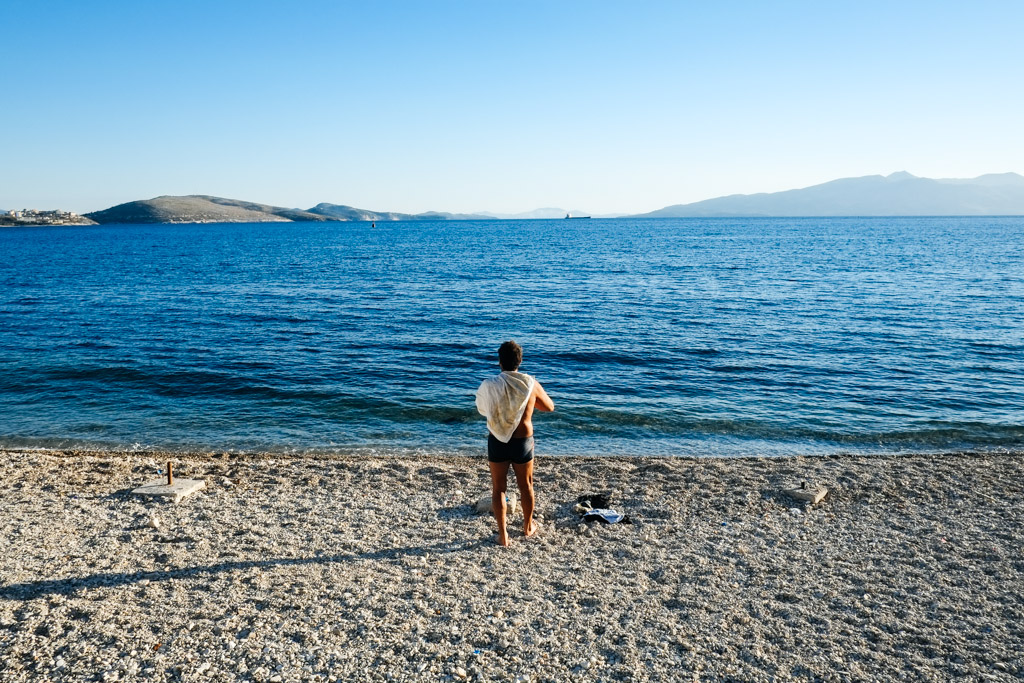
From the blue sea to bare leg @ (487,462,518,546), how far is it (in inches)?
223

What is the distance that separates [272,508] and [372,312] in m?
23.8

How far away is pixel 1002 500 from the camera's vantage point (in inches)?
405

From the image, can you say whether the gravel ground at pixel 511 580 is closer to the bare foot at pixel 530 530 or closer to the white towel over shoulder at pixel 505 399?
the bare foot at pixel 530 530

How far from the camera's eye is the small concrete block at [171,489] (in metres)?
10.4

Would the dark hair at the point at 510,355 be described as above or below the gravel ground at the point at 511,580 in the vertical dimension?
above

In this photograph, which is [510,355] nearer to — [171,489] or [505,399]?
[505,399]

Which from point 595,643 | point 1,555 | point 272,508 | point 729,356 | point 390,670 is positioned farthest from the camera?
point 729,356

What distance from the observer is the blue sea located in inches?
603

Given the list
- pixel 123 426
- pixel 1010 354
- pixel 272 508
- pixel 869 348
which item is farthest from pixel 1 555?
pixel 1010 354

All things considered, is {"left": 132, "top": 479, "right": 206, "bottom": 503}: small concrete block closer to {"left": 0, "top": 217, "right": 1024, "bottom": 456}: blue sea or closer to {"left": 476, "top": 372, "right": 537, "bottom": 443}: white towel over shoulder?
{"left": 0, "top": 217, "right": 1024, "bottom": 456}: blue sea

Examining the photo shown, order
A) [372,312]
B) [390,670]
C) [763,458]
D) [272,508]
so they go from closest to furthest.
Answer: [390,670] < [272,508] < [763,458] < [372,312]

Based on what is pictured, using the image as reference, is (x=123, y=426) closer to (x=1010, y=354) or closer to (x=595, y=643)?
(x=595, y=643)

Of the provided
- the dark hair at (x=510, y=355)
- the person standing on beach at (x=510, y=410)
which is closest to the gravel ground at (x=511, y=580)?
the person standing on beach at (x=510, y=410)

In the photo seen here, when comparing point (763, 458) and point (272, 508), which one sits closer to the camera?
point (272, 508)
